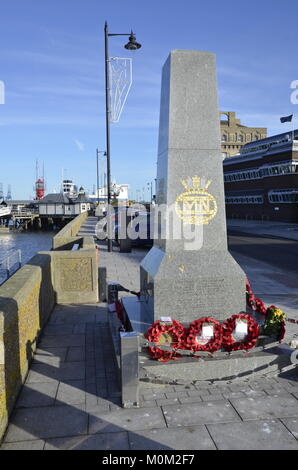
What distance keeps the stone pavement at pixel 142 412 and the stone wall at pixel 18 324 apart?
0.28 meters

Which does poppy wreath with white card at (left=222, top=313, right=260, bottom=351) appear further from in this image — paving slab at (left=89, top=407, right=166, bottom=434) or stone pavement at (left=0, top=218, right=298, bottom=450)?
paving slab at (left=89, top=407, right=166, bottom=434)

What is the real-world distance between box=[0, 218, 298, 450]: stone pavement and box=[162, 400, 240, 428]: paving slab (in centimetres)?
1

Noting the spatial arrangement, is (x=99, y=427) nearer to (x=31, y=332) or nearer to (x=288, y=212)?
(x=31, y=332)

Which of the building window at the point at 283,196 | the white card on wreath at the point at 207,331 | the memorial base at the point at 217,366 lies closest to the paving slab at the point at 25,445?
the memorial base at the point at 217,366

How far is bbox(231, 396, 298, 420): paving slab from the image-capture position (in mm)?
4831

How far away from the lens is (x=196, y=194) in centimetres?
684

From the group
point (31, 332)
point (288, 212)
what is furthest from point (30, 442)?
point (288, 212)

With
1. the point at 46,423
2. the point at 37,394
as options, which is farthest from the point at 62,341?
the point at 46,423

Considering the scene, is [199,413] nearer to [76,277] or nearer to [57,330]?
[57,330]

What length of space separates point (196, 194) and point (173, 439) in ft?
13.1

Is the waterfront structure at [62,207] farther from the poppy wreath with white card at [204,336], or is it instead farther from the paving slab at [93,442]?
the paving slab at [93,442]

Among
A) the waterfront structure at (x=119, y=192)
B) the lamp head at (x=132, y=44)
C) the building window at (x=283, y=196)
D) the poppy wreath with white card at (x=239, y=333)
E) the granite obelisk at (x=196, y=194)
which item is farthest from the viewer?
the waterfront structure at (x=119, y=192)

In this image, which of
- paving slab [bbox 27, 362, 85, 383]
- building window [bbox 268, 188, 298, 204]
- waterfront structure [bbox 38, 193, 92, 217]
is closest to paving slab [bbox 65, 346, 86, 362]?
paving slab [bbox 27, 362, 85, 383]

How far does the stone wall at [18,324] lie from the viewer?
457 centimetres
